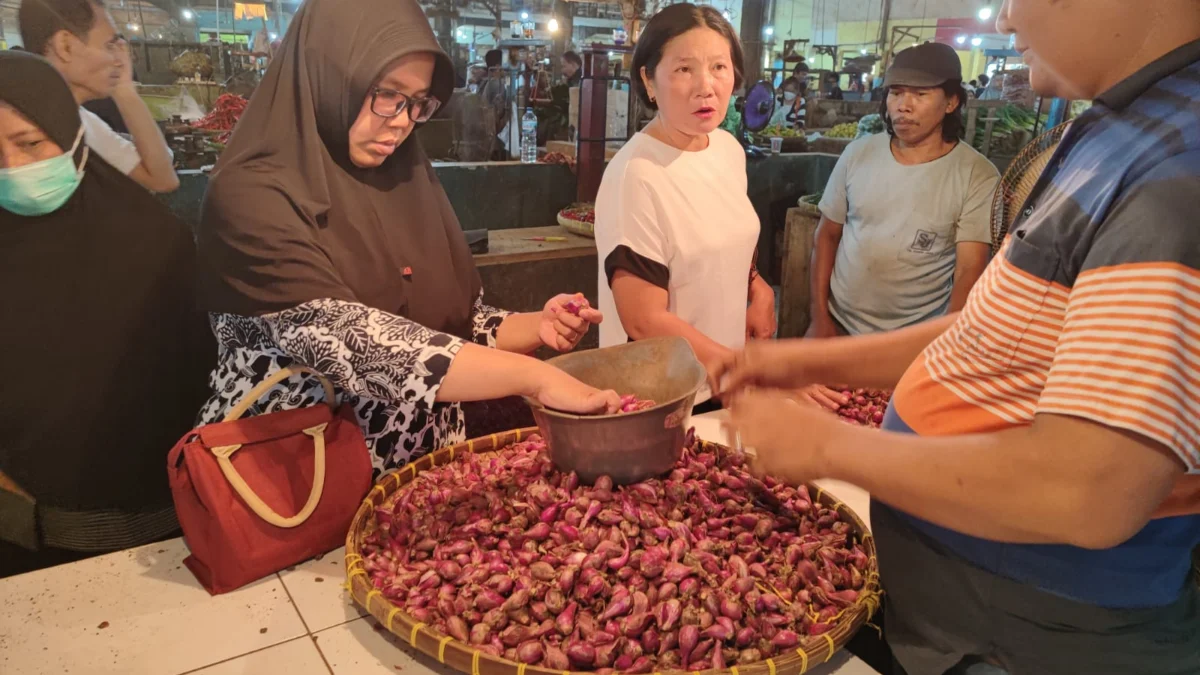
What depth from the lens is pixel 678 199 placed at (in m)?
1.91

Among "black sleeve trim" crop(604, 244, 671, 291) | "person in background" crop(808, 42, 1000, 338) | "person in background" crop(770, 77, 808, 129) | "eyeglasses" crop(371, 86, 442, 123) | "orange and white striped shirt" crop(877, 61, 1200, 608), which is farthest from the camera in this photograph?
"person in background" crop(770, 77, 808, 129)

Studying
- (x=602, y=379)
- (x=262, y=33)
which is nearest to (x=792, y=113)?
(x=262, y=33)

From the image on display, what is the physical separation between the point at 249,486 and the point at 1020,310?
108cm

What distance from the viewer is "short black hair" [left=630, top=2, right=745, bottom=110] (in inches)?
73.5

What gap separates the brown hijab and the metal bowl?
1.39 feet

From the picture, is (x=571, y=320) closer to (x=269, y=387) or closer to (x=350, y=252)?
(x=350, y=252)

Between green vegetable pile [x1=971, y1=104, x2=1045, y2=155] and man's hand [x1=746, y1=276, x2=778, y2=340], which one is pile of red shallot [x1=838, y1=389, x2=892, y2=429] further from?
green vegetable pile [x1=971, y1=104, x2=1045, y2=155]

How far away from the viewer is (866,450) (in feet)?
2.56

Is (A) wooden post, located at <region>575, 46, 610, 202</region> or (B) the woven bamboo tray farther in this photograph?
(A) wooden post, located at <region>575, 46, 610, 202</region>

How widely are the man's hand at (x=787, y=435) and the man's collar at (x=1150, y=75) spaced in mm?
398

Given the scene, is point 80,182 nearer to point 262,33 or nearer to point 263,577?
point 263,577

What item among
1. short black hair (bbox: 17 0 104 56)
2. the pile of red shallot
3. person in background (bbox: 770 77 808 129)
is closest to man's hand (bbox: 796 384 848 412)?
the pile of red shallot

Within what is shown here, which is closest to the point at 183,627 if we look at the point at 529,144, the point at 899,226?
the point at 899,226

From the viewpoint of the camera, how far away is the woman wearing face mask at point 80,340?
5.15 feet
